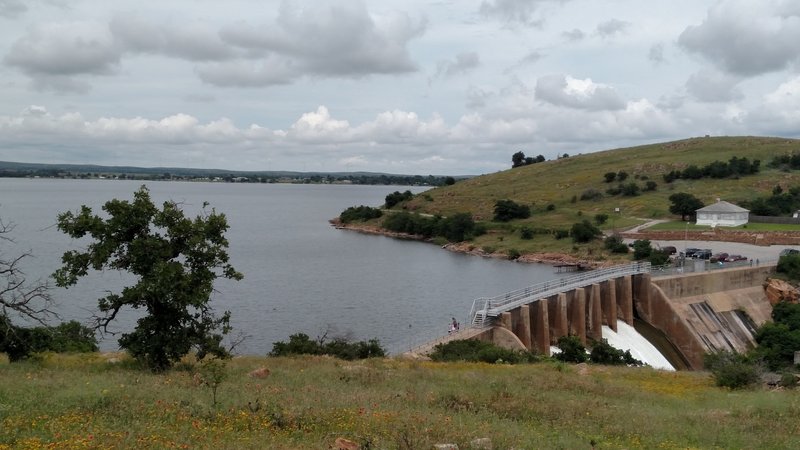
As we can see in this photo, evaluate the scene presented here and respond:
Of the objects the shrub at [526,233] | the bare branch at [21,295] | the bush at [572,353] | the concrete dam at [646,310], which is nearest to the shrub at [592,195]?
the shrub at [526,233]

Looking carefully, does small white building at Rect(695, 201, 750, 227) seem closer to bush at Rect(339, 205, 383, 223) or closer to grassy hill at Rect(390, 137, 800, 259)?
grassy hill at Rect(390, 137, 800, 259)

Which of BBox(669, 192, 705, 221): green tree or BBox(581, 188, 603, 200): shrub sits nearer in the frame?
BBox(669, 192, 705, 221): green tree

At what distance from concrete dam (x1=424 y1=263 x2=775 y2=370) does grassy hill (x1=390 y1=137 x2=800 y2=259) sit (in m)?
30.3

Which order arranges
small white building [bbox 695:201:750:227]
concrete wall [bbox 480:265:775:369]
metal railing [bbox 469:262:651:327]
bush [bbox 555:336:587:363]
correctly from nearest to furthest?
bush [bbox 555:336:587:363], metal railing [bbox 469:262:651:327], concrete wall [bbox 480:265:775:369], small white building [bbox 695:201:750:227]

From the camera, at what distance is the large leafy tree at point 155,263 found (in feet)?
75.0

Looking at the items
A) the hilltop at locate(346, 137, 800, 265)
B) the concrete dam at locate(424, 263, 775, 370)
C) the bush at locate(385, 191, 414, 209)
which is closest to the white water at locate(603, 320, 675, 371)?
the concrete dam at locate(424, 263, 775, 370)

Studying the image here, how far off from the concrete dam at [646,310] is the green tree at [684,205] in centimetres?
4242

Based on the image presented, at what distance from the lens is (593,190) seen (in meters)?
141

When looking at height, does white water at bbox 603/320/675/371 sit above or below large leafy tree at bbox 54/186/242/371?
below

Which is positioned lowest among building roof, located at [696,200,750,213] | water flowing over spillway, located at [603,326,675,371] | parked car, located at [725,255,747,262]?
water flowing over spillway, located at [603,326,675,371]

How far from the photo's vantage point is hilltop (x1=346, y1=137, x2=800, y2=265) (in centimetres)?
11262

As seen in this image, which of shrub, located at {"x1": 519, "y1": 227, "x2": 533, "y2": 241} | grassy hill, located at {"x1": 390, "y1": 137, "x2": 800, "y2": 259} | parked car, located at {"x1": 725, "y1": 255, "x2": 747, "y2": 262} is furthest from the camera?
grassy hill, located at {"x1": 390, "y1": 137, "x2": 800, "y2": 259}

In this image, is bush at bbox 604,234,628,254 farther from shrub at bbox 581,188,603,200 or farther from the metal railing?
shrub at bbox 581,188,603,200

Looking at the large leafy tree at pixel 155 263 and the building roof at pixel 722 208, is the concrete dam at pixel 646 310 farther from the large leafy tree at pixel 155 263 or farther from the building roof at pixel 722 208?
the building roof at pixel 722 208
